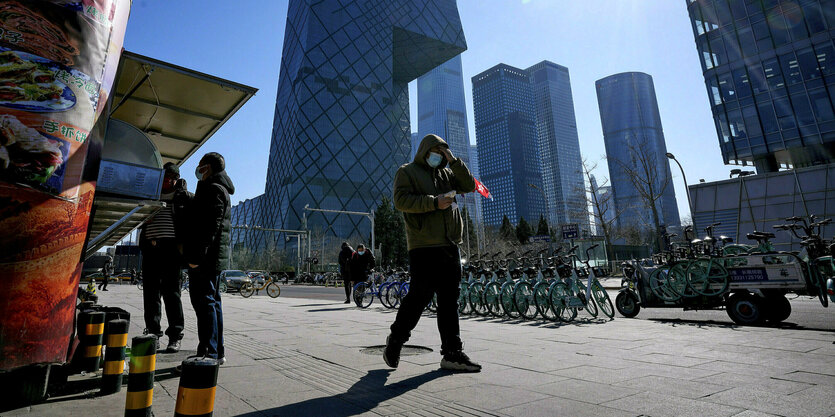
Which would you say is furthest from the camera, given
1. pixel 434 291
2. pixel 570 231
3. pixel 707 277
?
pixel 570 231

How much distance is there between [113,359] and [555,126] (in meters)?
153

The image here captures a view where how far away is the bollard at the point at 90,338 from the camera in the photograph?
3.35m

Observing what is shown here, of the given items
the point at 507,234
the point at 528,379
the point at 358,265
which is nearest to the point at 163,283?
the point at 528,379

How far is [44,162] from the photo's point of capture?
3051 mm

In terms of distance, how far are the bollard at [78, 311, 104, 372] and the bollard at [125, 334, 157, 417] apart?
68.8 inches

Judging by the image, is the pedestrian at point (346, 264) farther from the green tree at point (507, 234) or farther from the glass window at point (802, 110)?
the green tree at point (507, 234)

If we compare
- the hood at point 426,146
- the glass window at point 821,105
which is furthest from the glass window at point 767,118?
the hood at point 426,146

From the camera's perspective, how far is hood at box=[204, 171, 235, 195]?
3.90m

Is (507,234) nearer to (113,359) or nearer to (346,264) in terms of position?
(346,264)

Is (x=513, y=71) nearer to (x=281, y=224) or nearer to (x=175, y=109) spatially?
(x=281, y=224)

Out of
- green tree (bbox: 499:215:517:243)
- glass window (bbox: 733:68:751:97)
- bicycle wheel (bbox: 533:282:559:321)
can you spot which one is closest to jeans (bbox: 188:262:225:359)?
bicycle wheel (bbox: 533:282:559:321)

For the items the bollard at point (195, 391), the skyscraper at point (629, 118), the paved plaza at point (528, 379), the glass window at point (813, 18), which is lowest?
the paved plaza at point (528, 379)

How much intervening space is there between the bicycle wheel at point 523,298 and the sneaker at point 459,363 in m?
4.82

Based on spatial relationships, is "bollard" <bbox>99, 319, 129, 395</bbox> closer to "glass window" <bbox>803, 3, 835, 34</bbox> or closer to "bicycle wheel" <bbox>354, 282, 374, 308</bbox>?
"bicycle wheel" <bbox>354, 282, 374, 308</bbox>
